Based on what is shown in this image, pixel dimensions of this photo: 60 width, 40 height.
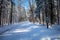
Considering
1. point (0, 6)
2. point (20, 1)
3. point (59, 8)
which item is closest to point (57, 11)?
point (59, 8)

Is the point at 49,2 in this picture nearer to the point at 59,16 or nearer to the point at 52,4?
the point at 52,4

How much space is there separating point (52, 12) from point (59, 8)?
9.96ft

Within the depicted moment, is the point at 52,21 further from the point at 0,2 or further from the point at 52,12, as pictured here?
the point at 0,2

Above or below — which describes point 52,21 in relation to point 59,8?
below

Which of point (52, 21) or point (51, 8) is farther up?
point (51, 8)

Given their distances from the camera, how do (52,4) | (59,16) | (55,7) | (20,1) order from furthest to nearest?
(20,1) → (59,16) → (55,7) → (52,4)

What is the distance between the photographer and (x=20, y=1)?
330 ft

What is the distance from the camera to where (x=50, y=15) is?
42.9 m

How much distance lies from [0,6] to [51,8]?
12.7 m

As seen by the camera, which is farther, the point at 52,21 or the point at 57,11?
the point at 57,11

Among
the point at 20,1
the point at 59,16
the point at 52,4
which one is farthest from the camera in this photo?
the point at 20,1

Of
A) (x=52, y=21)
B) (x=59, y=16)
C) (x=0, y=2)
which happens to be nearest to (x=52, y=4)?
(x=52, y=21)

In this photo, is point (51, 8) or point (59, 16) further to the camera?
point (59, 16)

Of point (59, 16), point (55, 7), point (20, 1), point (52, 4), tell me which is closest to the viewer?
point (52, 4)
